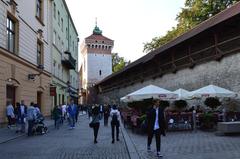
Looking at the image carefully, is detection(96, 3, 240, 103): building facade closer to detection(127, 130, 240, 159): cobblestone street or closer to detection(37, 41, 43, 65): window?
detection(127, 130, 240, 159): cobblestone street

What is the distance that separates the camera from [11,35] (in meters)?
25.5

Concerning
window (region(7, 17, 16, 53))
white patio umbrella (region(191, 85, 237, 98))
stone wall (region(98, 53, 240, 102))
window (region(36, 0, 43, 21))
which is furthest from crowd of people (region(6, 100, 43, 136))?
window (region(36, 0, 43, 21))

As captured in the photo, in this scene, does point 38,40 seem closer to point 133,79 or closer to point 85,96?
point 133,79

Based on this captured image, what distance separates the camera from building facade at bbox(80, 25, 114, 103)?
10450 centimetres

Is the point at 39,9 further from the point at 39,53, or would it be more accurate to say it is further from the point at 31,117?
the point at 31,117

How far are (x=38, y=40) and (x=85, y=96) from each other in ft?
231

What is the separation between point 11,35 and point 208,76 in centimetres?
1223

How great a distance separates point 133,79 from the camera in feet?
157

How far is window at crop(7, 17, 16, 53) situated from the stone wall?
11.8 metres

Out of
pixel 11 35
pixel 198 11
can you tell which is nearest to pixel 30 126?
pixel 11 35

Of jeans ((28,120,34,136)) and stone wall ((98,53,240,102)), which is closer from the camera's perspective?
jeans ((28,120,34,136))

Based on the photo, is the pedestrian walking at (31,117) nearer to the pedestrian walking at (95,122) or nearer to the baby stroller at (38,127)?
the baby stroller at (38,127)

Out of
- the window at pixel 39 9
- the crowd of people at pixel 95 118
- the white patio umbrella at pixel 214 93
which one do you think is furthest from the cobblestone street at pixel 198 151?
the window at pixel 39 9

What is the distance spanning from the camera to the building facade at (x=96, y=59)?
104 meters
